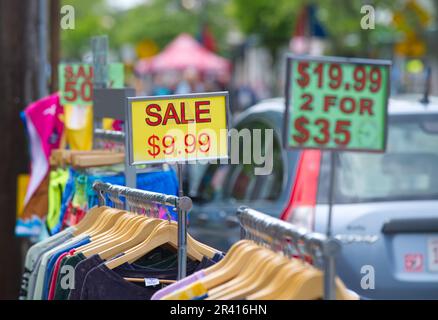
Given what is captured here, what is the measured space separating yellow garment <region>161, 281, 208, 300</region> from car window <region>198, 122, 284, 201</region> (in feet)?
10.6

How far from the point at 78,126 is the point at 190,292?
3635 millimetres

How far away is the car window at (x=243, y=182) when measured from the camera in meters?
6.85

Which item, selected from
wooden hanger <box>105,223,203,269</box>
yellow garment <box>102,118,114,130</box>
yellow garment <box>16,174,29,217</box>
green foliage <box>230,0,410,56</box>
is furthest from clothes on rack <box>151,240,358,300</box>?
green foliage <box>230,0,410,56</box>

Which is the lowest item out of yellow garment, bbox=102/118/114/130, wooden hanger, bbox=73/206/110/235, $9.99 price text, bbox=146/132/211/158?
wooden hanger, bbox=73/206/110/235

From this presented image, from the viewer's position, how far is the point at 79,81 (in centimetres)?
684

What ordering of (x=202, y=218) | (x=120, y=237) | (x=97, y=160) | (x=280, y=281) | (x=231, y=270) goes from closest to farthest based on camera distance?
(x=280, y=281) < (x=231, y=270) < (x=120, y=237) < (x=97, y=160) < (x=202, y=218)

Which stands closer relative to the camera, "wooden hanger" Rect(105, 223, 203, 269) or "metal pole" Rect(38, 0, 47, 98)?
"wooden hanger" Rect(105, 223, 203, 269)

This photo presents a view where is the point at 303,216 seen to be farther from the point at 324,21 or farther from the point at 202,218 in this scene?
the point at 324,21

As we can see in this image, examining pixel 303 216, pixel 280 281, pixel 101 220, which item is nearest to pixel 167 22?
pixel 303 216

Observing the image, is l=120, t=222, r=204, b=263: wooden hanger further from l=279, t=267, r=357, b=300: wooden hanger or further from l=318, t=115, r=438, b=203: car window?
l=318, t=115, r=438, b=203: car window

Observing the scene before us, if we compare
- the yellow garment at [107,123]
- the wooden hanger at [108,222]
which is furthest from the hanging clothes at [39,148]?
the wooden hanger at [108,222]

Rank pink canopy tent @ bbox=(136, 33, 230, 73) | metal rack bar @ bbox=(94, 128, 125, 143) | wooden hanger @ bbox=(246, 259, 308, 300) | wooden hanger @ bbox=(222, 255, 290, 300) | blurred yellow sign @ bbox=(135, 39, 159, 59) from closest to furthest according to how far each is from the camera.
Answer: wooden hanger @ bbox=(246, 259, 308, 300) < wooden hanger @ bbox=(222, 255, 290, 300) < metal rack bar @ bbox=(94, 128, 125, 143) < pink canopy tent @ bbox=(136, 33, 230, 73) < blurred yellow sign @ bbox=(135, 39, 159, 59)

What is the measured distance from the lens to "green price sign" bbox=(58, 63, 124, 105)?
678 centimetres

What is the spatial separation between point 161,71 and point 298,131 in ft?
102
